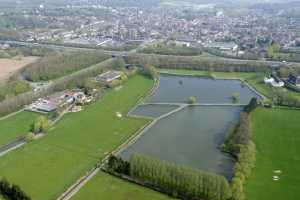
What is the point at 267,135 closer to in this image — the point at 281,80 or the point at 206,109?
the point at 206,109

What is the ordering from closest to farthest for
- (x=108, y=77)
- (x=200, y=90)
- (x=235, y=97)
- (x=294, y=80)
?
(x=235, y=97) < (x=200, y=90) < (x=294, y=80) < (x=108, y=77)

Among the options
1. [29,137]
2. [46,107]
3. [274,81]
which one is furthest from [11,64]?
[274,81]

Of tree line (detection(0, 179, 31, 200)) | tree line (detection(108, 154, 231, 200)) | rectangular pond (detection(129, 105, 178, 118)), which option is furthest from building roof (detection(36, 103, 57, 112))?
tree line (detection(108, 154, 231, 200))

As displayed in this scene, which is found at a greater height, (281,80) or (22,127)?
(281,80)

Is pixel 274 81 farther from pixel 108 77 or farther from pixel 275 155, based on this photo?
pixel 108 77

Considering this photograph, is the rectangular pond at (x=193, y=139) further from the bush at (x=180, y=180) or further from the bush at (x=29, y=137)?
the bush at (x=29, y=137)

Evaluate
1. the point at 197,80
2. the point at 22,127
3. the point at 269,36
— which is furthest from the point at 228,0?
the point at 22,127

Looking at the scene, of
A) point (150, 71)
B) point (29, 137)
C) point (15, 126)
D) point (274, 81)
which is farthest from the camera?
point (150, 71)
